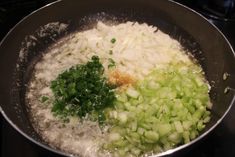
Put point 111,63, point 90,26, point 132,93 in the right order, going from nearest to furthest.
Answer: point 132,93 → point 111,63 → point 90,26

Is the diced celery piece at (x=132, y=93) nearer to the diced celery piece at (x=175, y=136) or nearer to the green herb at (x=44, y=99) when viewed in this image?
the diced celery piece at (x=175, y=136)

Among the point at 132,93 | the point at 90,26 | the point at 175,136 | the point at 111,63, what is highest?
the point at 90,26

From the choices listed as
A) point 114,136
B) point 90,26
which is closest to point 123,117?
point 114,136

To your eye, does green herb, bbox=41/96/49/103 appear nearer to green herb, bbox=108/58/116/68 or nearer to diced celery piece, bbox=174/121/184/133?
green herb, bbox=108/58/116/68

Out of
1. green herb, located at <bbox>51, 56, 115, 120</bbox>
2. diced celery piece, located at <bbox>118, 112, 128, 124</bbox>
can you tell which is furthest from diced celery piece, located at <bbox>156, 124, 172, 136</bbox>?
green herb, located at <bbox>51, 56, 115, 120</bbox>

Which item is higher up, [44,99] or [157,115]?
[44,99]

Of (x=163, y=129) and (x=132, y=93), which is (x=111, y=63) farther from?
(x=163, y=129)

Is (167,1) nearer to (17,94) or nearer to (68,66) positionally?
(68,66)
